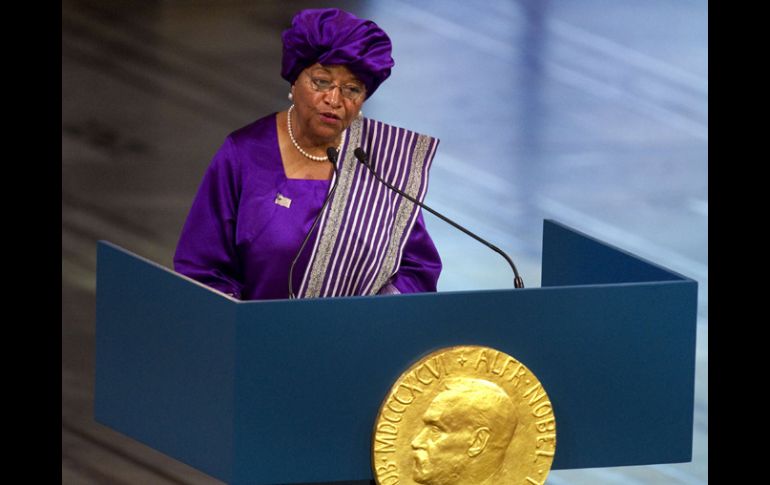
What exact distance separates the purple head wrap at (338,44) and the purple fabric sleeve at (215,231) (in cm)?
28

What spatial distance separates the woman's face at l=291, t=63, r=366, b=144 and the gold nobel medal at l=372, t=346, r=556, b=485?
721mm

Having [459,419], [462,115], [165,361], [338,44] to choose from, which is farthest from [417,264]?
[462,115]

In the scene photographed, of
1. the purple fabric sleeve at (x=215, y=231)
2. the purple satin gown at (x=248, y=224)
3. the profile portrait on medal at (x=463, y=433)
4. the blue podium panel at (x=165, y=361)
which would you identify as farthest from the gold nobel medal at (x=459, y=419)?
the purple fabric sleeve at (x=215, y=231)

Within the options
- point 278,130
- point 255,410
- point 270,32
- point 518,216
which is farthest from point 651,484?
point 270,32

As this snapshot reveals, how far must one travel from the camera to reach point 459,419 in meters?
4.07

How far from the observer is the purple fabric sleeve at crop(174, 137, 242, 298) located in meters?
4.55

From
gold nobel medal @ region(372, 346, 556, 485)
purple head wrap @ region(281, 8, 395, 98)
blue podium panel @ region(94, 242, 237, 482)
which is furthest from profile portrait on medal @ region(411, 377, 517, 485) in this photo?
purple head wrap @ region(281, 8, 395, 98)

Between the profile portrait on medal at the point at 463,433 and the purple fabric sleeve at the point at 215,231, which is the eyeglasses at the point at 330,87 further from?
the profile portrait on medal at the point at 463,433

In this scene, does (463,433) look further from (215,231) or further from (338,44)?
(338,44)

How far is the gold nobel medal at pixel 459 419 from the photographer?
13.3 ft

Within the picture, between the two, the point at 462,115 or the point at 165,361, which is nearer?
the point at 165,361

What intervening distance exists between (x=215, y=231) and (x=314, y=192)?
0.78 ft

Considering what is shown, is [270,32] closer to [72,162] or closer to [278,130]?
[72,162]
